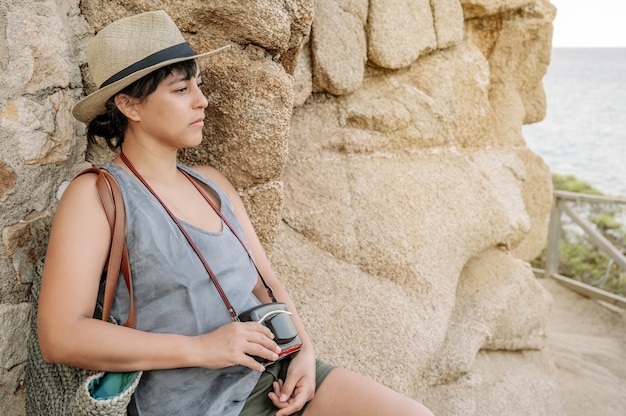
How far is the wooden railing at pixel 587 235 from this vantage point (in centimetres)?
564

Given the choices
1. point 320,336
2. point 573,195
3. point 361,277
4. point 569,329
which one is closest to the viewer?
point 320,336

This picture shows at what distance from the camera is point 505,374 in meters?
3.45

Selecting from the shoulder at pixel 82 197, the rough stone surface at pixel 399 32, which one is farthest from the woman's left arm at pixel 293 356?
the rough stone surface at pixel 399 32

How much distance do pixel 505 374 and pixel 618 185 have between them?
2097cm

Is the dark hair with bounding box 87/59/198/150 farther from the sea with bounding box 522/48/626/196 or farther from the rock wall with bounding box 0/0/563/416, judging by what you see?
the sea with bounding box 522/48/626/196

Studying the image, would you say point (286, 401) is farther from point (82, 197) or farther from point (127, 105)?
point (127, 105)

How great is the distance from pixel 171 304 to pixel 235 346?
228 mm

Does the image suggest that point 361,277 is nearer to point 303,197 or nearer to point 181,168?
point 303,197

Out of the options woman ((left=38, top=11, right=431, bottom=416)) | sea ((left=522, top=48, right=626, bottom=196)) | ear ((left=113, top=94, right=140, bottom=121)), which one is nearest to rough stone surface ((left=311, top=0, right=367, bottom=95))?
woman ((left=38, top=11, right=431, bottom=416))

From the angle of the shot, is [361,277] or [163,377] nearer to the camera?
[163,377]

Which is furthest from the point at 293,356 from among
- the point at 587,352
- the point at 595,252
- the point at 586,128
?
the point at 586,128

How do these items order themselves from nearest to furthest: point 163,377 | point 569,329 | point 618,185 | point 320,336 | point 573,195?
point 163,377 < point 320,336 < point 569,329 < point 573,195 < point 618,185

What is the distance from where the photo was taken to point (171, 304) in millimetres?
1805

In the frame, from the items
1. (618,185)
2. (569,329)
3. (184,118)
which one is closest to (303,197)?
(184,118)
